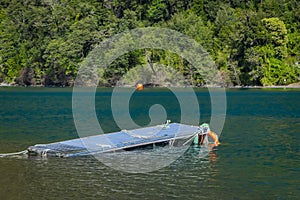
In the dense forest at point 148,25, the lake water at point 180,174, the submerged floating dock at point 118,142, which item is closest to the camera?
the lake water at point 180,174

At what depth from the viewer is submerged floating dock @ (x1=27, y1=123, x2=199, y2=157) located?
3172 cm

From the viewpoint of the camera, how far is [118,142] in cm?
3434

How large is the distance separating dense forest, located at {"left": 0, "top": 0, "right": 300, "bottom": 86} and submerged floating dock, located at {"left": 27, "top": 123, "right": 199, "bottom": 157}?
9400cm

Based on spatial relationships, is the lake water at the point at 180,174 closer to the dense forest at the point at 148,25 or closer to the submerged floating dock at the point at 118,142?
the submerged floating dock at the point at 118,142

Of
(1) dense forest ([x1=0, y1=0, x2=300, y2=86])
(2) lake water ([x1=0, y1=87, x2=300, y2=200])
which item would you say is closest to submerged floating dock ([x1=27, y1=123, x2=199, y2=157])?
(2) lake water ([x1=0, y1=87, x2=300, y2=200])

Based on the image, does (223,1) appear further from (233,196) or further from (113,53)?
(233,196)

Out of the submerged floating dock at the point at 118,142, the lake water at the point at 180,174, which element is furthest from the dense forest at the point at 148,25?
the submerged floating dock at the point at 118,142

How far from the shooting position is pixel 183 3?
162m

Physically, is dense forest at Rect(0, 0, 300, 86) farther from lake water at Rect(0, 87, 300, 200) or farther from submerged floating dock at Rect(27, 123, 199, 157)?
submerged floating dock at Rect(27, 123, 199, 157)

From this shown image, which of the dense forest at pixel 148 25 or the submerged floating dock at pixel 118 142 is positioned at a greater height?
the dense forest at pixel 148 25

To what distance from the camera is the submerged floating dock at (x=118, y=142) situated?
3172cm

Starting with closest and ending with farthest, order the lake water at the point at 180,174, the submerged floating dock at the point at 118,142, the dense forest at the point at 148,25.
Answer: the lake water at the point at 180,174, the submerged floating dock at the point at 118,142, the dense forest at the point at 148,25

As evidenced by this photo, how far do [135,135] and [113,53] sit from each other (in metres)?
101

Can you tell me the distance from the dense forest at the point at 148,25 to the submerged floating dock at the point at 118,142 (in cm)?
9400
